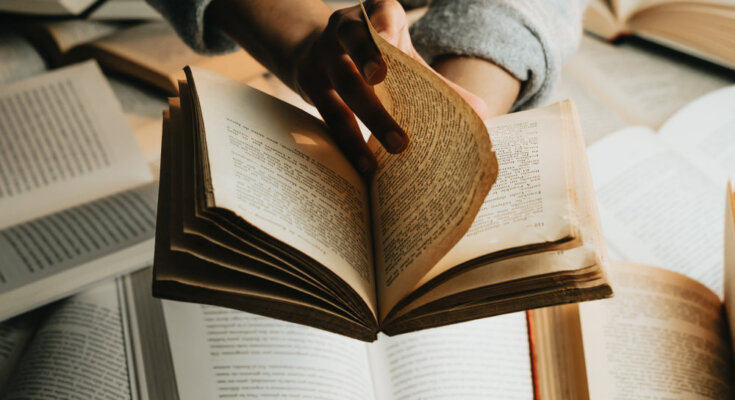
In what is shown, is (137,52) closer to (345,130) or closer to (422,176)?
(345,130)

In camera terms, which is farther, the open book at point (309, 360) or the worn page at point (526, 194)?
the open book at point (309, 360)

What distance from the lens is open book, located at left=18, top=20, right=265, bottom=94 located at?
2.81 feet

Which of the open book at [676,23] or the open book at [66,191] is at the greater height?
the open book at [676,23]

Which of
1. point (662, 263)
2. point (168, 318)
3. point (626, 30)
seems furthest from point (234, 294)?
point (626, 30)

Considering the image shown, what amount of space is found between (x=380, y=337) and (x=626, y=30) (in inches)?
35.5

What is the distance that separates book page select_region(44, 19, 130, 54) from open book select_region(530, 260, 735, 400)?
0.89 meters

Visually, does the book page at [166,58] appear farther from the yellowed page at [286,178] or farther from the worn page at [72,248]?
the yellowed page at [286,178]

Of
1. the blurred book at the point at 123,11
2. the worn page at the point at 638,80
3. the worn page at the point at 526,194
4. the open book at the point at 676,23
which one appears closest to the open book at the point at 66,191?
the blurred book at the point at 123,11

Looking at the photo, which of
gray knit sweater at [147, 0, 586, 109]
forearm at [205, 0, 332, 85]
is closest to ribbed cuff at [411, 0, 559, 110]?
gray knit sweater at [147, 0, 586, 109]

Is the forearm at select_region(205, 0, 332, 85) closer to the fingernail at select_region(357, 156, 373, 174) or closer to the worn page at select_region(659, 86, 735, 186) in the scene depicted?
the fingernail at select_region(357, 156, 373, 174)

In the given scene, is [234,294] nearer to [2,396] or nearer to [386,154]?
[386,154]

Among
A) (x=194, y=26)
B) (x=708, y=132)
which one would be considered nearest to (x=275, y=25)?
(x=194, y=26)

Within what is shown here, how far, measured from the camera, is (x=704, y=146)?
0.85 meters

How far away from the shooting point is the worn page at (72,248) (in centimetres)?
58
